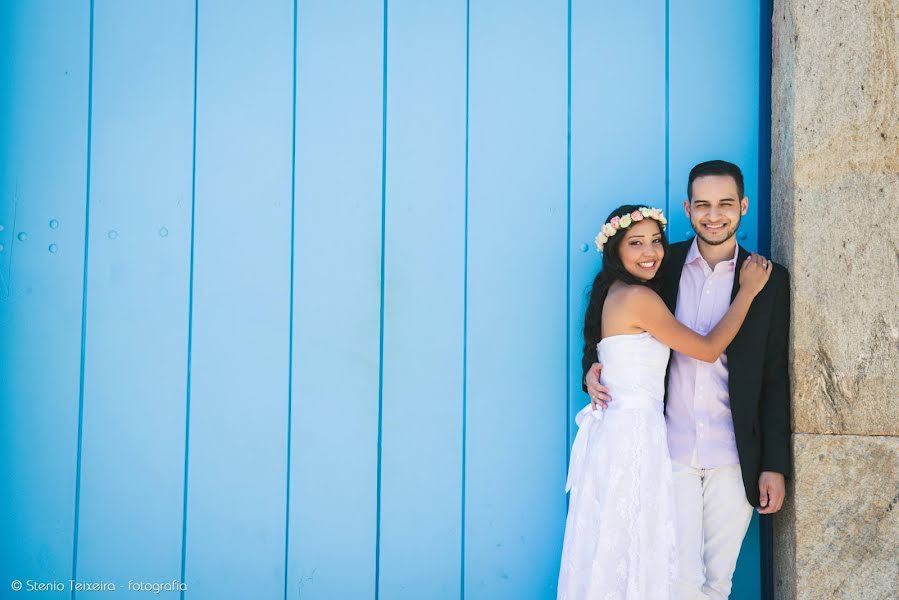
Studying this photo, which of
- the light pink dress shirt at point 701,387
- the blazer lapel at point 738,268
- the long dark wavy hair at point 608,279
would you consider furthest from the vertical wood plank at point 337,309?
the blazer lapel at point 738,268

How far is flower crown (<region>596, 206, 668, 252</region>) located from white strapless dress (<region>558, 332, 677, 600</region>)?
283mm

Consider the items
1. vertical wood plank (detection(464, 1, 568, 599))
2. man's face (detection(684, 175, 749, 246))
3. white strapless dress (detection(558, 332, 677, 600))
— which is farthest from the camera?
vertical wood plank (detection(464, 1, 568, 599))

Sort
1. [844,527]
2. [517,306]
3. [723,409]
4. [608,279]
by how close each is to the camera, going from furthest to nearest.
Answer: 1. [517,306]
2. [608,279]
3. [723,409]
4. [844,527]

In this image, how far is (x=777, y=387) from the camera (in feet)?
7.34

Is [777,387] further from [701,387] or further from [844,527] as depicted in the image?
[844,527]

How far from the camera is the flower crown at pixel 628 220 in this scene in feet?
7.61

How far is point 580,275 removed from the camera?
8.38 ft

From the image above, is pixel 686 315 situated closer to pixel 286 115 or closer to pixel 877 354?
pixel 877 354

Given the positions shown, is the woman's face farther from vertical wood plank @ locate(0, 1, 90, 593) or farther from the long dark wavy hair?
vertical wood plank @ locate(0, 1, 90, 593)

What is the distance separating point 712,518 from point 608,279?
0.70 m

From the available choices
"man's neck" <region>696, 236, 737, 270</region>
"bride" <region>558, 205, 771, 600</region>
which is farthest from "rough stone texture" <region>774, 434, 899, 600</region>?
"man's neck" <region>696, 236, 737, 270</region>

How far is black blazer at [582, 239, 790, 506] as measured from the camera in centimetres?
221

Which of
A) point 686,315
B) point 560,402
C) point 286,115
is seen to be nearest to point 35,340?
point 286,115

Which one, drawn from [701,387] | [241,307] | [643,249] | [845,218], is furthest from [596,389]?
[241,307]
